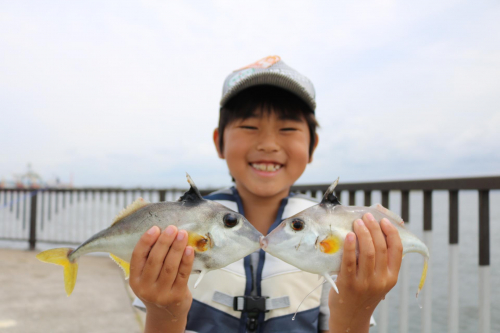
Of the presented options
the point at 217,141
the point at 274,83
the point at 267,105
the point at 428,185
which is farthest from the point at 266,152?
the point at 428,185

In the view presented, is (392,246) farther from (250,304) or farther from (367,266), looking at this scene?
(250,304)

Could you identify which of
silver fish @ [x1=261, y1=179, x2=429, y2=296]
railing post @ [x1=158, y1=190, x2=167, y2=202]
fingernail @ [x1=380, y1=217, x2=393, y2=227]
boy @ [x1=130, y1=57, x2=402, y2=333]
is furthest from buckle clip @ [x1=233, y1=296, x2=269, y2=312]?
railing post @ [x1=158, y1=190, x2=167, y2=202]

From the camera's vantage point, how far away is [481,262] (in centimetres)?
262

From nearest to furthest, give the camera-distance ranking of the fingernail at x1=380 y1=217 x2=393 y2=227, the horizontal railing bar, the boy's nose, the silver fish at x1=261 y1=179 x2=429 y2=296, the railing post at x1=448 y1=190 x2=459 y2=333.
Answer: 1. the silver fish at x1=261 y1=179 x2=429 y2=296
2. the fingernail at x1=380 y1=217 x2=393 y2=227
3. the boy's nose
4. the horizontal railing bar
5. the railing post at x1=448 y1=190 x2=459 y2=333

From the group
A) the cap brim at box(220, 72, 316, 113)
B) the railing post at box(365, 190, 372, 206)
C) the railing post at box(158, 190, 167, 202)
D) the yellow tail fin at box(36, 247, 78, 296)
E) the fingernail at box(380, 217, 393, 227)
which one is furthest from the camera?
the railing post at box(158, 190, 167, 202)

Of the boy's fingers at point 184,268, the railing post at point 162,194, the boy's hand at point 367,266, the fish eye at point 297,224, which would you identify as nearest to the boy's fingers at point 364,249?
the boy's hand at point 367,266

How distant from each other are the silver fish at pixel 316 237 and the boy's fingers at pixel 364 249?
0.04m

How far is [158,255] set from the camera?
1.48 metres

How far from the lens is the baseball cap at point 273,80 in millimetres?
2297

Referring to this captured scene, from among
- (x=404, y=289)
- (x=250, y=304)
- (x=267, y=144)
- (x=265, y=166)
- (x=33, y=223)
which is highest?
(x=267, y=144)

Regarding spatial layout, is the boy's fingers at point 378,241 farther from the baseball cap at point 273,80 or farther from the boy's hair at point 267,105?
the baseball cap at point 273,80

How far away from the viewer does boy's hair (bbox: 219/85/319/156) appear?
230 centimetres

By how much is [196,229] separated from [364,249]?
77cm

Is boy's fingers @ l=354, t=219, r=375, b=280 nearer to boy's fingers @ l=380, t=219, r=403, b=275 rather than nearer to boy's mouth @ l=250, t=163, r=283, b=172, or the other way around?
boy's fingers @ l=380, t=219, r=403, b=275
